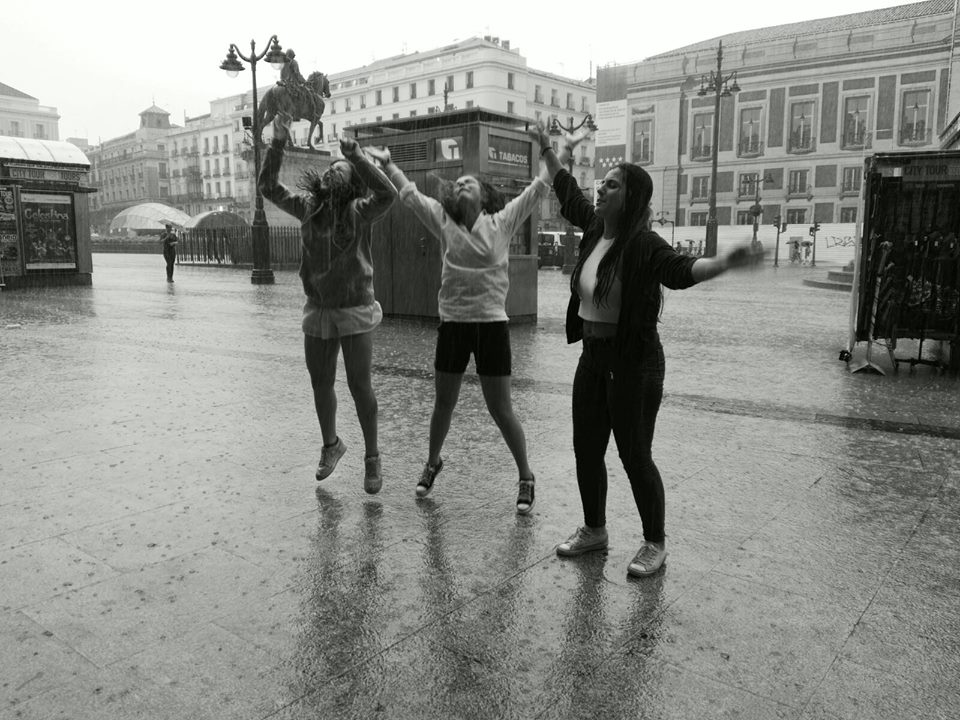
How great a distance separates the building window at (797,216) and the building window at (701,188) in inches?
210

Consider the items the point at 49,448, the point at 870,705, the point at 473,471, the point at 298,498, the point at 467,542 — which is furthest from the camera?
the point at 49,448

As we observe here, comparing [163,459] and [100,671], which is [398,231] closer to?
[163,459]

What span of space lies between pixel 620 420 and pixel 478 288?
119 centimetres

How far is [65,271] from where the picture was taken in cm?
2100

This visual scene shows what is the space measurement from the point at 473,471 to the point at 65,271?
771 inches

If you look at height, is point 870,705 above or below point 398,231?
below

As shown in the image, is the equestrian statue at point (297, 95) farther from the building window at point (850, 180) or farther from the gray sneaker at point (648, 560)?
the building window at point (850, 180)

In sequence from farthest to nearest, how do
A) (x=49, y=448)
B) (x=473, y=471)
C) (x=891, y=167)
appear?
1. (x=891, y=167)
2. (x=49, y=448)
3. (x=473, y=471)

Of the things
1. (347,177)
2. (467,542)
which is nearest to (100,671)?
(467,542)

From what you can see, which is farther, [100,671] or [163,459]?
[163,459]

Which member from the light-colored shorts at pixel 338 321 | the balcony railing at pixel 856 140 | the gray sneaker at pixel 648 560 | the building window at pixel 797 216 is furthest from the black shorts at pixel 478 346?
the balcony railing at pixel 856 140

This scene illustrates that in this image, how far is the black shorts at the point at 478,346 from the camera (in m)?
4.21

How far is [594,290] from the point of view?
11.0ft

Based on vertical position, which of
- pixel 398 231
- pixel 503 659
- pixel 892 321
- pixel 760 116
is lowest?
pixel 503 659
